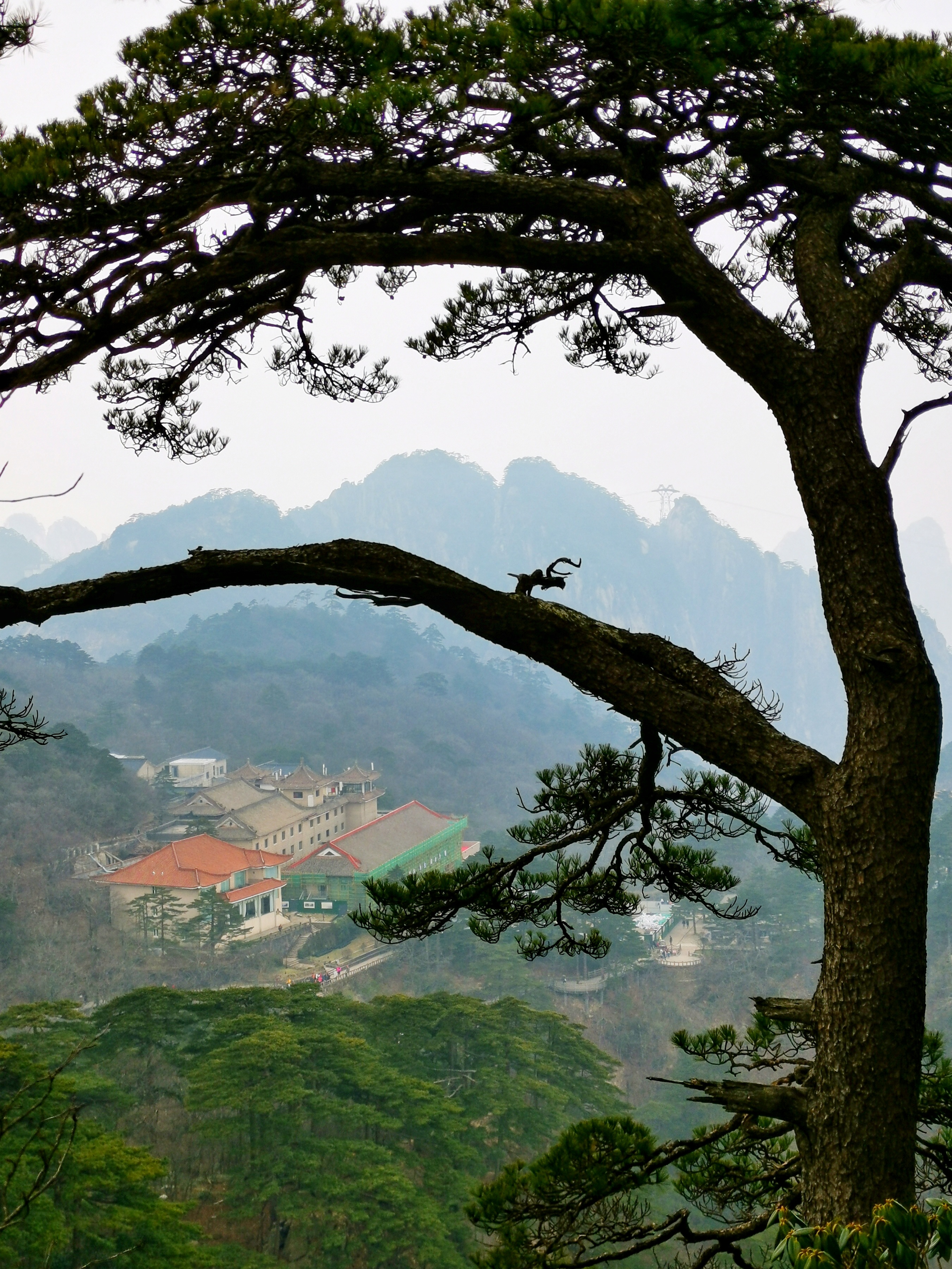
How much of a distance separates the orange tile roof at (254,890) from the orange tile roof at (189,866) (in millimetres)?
370

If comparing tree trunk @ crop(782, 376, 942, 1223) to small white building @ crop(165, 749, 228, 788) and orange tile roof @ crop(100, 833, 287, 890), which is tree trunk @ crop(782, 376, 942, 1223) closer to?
orange tile roof @ crop(100, 833, 287, 890)

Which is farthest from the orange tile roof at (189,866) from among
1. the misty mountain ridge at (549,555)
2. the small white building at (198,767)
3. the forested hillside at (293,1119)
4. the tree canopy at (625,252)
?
the misty mountain ridge at (549,555)

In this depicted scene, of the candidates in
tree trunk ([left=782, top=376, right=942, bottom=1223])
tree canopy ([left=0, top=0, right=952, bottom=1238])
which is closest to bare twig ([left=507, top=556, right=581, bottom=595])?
tree canopy ([left=0, top=0, right=952, bottom=1238])

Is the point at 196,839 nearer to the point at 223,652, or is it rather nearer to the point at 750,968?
the point at 750,968

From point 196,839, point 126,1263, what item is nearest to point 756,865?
point 196,839

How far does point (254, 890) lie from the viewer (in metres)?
24.1

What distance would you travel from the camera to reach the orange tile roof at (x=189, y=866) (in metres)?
23.5

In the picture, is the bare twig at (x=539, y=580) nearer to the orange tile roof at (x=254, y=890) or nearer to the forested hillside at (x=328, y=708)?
the orange tile roof at (x=254, y=890)

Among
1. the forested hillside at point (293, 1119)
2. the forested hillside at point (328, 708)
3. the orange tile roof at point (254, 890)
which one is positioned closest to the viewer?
the forested hillside at point (293, 1119)

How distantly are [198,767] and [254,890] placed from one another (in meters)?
13.0

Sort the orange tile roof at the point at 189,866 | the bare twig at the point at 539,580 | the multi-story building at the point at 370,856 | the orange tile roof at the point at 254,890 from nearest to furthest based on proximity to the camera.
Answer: the bare twig at the point at 539,580 → the orange tile roof at the point at 254,890 → the orange tile roof at the point at 189,866 → the multi-story building at the point at 370,856

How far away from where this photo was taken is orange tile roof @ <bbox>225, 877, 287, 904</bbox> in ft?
76.6

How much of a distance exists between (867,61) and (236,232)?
1105 mm

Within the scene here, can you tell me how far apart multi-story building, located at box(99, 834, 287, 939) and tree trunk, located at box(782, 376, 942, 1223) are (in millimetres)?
22654
